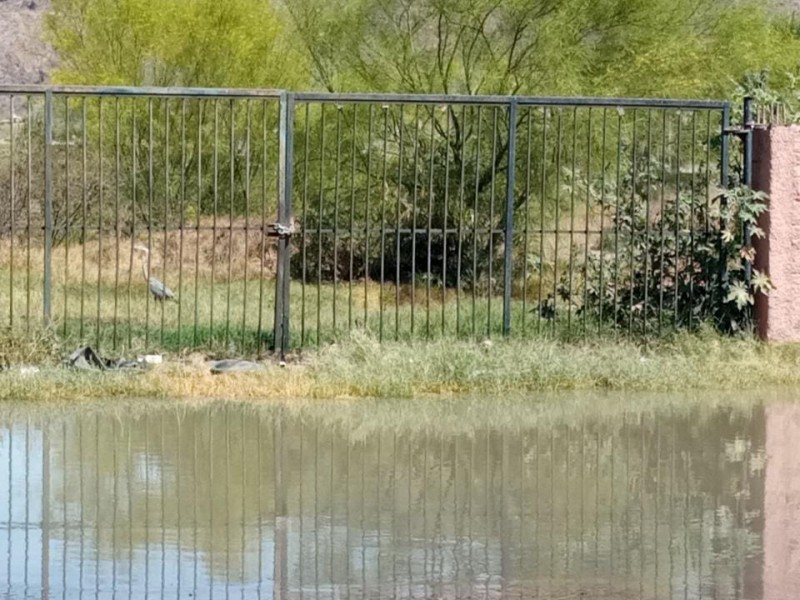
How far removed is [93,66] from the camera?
88.1ft

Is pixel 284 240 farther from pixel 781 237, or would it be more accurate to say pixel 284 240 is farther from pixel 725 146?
pixel 781 237

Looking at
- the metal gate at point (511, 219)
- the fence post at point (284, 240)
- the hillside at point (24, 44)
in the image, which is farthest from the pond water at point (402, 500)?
the hillside at point (24, 44)

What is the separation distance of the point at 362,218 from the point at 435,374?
10.2 meters

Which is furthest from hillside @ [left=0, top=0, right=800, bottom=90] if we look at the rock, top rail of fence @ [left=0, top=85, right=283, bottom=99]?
the rock

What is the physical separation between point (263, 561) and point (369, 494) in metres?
1.56

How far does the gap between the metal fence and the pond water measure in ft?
6.78

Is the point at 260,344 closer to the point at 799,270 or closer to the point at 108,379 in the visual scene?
the point at 108,379

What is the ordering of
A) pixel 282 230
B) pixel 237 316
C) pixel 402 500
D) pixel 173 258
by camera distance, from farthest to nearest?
1. pixel 173 258
2. pixel 237 316
3. pixel 282 230
4. pixel 402 500

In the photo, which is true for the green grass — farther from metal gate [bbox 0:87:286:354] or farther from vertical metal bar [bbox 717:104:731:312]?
vertical metal bar [bbox 717:104:731:312]

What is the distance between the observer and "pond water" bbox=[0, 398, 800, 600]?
7.47 m

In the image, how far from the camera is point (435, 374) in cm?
1275

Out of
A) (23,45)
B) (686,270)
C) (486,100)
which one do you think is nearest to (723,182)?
(686,270)

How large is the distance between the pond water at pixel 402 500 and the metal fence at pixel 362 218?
2.07m

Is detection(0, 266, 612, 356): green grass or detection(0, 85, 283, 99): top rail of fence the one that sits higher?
detection(0, 85, 283, 99): top rail of fence
